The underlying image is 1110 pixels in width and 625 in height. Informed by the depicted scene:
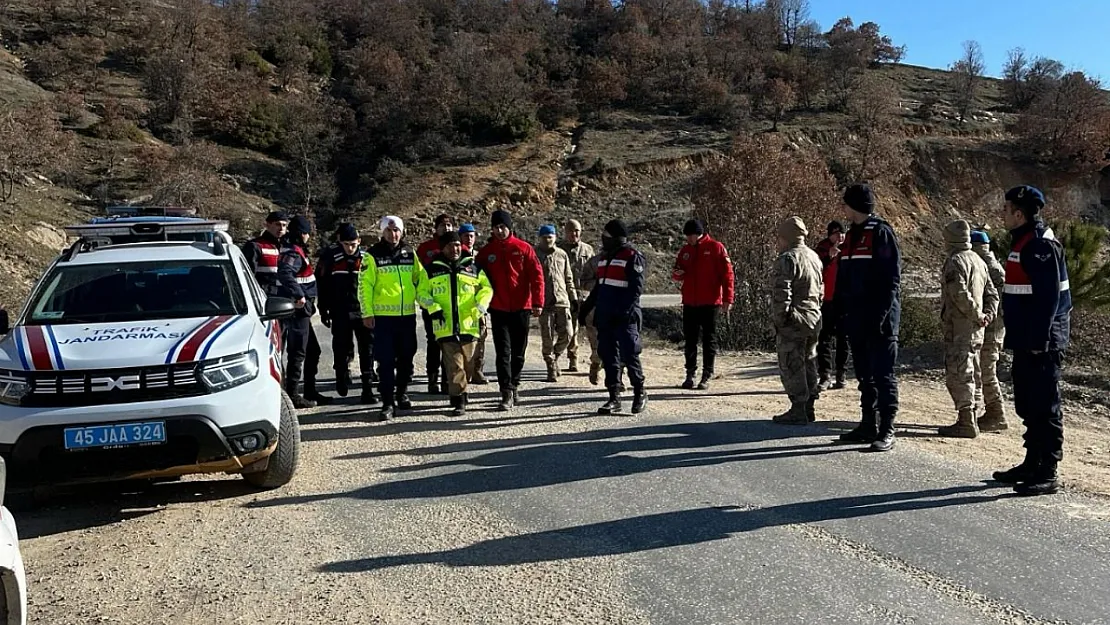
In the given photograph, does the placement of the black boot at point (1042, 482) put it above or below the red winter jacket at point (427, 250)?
below

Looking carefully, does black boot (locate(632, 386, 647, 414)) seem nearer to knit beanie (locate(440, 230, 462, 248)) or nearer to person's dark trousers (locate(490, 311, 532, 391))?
person's dark trousers (locate(490, 311, 532, 391))

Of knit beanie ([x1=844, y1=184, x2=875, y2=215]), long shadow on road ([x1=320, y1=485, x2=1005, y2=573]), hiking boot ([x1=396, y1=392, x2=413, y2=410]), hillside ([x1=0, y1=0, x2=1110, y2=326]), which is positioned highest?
hillside ([x1=0, y1=0, x2=1110, y2=326])

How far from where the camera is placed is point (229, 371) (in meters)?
5.26

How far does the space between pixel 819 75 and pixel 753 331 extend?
3812 centimetres

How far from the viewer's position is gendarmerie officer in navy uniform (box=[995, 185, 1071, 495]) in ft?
17.5

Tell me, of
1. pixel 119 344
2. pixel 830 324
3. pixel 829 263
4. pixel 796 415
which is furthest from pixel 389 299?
pixel 829 263

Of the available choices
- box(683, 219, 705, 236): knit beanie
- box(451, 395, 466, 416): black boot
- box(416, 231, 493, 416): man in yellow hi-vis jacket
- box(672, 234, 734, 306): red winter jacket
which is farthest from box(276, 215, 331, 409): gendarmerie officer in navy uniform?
box(683, 219, 705, 236): knit beanie

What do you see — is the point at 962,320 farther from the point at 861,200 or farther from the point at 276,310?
the point at 276,310

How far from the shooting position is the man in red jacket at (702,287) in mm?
9750

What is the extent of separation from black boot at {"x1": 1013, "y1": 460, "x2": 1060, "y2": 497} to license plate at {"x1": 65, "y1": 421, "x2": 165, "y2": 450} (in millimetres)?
5660

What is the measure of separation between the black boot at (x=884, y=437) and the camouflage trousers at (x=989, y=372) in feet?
5.33

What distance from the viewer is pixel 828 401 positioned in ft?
29.9

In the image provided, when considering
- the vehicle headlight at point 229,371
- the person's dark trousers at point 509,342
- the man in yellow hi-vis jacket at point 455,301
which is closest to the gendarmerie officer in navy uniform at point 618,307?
the person's dark trousers at point 509,342

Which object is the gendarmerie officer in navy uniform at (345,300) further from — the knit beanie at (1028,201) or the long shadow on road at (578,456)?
the knit beanie at (1028,201)
